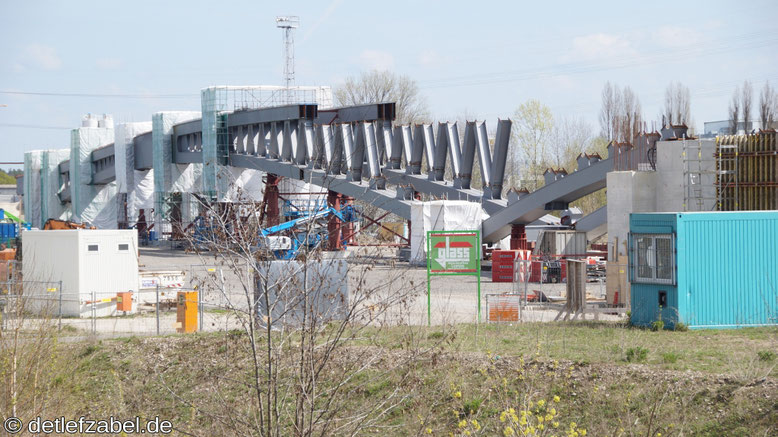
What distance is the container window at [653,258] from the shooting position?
2036 cm

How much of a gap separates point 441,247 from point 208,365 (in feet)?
22.1

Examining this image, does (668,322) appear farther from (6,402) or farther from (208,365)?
(6,402)

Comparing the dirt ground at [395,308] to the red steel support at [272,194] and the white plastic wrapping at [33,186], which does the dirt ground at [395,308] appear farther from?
the white plastic wrapping at [33,186]

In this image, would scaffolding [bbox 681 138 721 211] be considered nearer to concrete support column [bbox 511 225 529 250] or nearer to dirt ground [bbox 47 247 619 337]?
dirt ground [bbox 47 247 619 337]

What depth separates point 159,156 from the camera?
225 feet

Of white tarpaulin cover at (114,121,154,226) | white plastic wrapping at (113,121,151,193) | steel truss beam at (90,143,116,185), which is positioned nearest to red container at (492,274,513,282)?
white tarpaulin cover at (114,121,154,226)

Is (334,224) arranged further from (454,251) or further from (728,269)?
(728,269)

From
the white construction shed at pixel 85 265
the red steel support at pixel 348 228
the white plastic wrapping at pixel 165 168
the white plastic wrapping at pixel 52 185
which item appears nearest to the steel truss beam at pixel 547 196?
the red steel support at pixel 348 228

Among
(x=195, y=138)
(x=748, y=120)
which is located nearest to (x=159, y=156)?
(x=195, y=138)

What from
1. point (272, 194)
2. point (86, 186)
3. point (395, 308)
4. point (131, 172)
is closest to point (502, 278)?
point (395, 308)

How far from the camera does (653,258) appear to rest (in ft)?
68.0

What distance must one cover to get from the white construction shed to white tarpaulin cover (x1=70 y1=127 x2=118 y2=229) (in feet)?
182

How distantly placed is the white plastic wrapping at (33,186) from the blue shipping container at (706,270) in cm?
8805

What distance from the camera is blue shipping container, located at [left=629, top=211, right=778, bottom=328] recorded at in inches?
795
